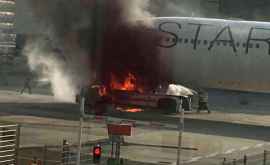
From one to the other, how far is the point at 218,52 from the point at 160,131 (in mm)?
7764

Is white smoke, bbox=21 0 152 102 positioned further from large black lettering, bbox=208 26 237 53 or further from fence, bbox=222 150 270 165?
fence, bbox=222 150 270 165

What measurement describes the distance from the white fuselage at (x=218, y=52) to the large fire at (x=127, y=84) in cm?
235

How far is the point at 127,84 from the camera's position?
40.8m

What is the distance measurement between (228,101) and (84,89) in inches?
679

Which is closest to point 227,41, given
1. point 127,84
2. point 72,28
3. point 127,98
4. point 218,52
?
point 218,52

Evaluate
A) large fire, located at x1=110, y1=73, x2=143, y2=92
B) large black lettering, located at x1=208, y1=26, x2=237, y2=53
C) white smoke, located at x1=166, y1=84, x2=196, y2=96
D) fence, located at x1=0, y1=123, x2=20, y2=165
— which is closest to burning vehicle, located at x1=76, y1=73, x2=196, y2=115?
large fire, located at x1=110, y1=73, x2=143, y2=92

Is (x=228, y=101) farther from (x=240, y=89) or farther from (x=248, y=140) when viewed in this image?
(x=248, y=140)

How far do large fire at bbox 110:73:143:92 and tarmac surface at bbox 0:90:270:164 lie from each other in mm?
1780

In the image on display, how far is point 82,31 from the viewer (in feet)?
127

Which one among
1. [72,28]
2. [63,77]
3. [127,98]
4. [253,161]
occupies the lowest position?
[253,161]

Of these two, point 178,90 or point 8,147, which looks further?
point 178,90

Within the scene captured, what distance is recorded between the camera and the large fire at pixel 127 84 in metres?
40.4

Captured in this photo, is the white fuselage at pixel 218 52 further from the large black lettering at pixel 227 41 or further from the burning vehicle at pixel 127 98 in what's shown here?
the burning vehicle at pixel 127 98

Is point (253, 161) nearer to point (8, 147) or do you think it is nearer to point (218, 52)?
point (8, 147)
